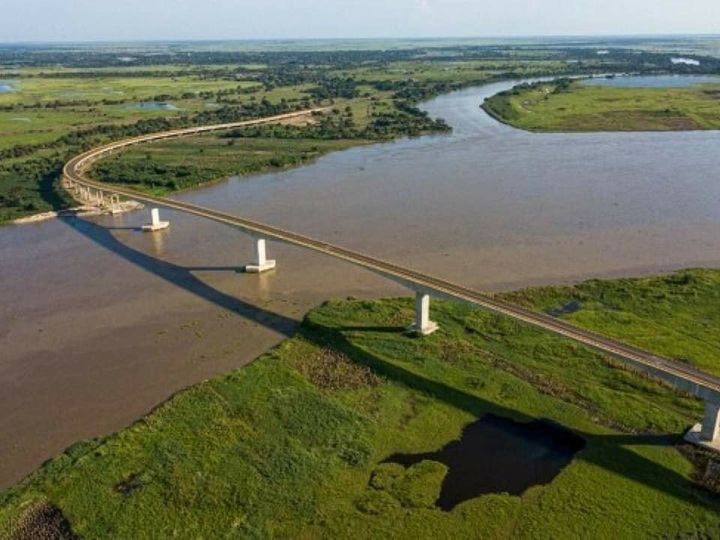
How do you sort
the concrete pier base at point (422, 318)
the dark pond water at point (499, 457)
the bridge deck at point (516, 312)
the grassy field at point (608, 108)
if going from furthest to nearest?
the grassy field at point (608, 108) → the concrete pier base at point (422, 318) → the bridge deck at point (516, 312) → the dark pond water at point (499, 457)

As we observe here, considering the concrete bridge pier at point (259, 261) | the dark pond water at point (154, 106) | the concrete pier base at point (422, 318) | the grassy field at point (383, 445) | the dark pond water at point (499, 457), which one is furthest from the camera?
the dark pond water at point (154, 106)

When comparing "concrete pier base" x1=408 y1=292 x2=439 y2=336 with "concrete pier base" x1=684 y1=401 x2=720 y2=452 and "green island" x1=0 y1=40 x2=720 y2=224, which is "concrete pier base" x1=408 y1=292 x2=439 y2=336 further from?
"green island" x1=0 y1=40 x2=720 y2=224

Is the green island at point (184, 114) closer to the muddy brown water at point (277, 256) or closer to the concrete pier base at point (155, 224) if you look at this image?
the muddy brown water at point (277, 256)

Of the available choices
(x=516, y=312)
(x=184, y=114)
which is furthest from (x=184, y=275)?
(x=184, y=114)

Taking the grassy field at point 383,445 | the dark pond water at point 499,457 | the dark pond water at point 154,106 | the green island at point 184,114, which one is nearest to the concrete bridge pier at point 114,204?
the green island at point 184,114

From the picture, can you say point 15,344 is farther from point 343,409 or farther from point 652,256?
point 652,256

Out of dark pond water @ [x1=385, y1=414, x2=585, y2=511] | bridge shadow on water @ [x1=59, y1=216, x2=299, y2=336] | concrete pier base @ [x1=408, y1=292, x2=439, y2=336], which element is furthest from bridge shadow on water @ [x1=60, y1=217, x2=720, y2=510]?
concrete pier base @ [x1=408, y1=292, x2=439, y2=336]

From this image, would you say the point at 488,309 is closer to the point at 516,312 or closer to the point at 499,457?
the point at 516,312
